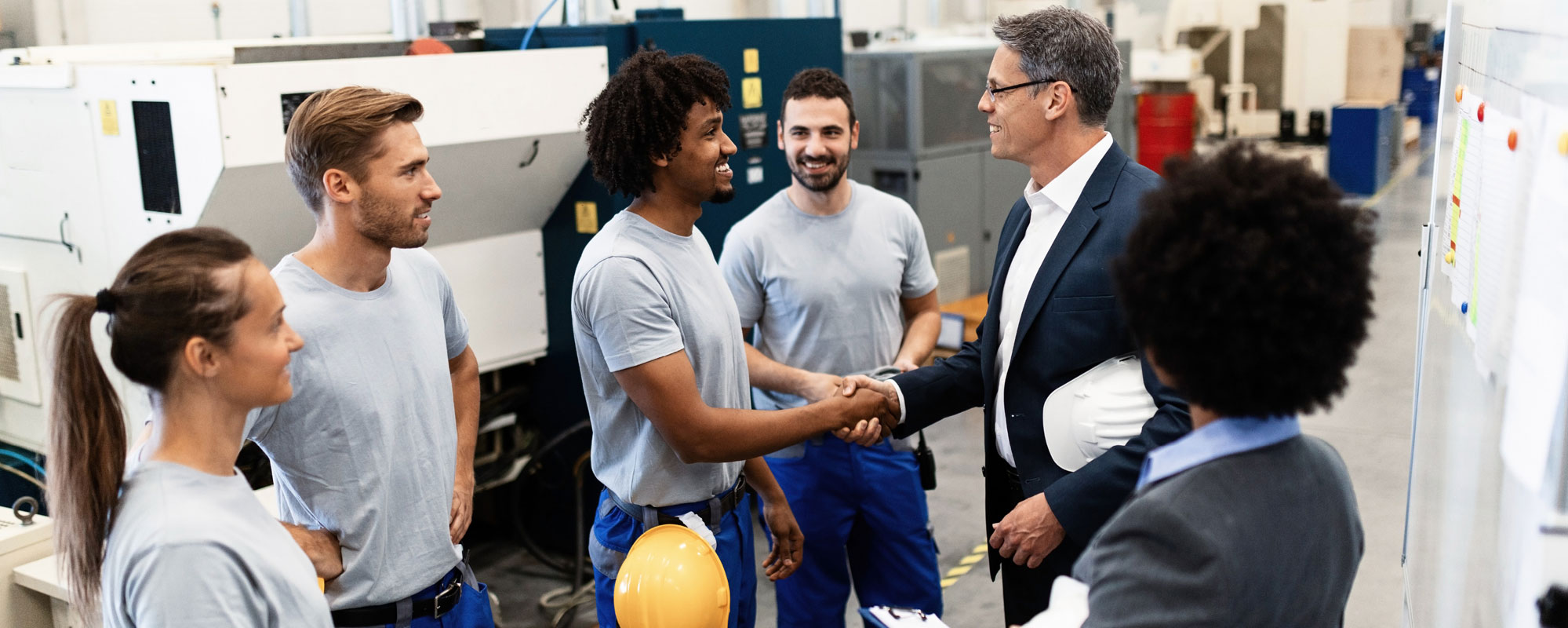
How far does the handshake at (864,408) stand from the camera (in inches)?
92.3

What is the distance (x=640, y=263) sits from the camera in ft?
6.59

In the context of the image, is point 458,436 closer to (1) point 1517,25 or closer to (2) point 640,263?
(2) point 640,263

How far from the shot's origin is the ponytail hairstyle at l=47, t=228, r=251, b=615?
125cm

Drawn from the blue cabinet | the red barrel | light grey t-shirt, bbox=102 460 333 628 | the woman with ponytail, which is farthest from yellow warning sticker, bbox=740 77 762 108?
the blue cabinet

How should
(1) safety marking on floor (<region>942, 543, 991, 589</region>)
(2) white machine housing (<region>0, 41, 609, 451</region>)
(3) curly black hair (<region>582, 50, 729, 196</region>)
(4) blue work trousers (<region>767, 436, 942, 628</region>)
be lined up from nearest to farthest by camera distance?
(3) curly black hair (<region>582, 50, 729, 196</region>), (2) white machine housing (<region>0, 41, 609, 451</region>), (4) blue work trousers (<region>767, 436, 942, 628</region>), (1) safety marking on floor (<region>942, 543, 991, 589</region>)

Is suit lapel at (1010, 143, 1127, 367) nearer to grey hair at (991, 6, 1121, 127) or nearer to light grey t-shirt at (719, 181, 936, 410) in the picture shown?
grey hair at (991, 6, 1121, 127)

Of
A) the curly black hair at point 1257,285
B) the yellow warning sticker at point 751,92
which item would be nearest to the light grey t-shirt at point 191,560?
the curly black hair at point 1257,285

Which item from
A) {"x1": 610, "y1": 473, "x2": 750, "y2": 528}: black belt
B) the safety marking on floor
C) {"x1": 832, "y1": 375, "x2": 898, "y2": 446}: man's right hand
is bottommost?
the safety marking on floor

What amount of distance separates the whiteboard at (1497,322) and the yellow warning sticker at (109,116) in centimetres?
280

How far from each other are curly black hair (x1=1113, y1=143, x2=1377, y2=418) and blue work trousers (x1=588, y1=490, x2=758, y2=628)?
127 centimetres

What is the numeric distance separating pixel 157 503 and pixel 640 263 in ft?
3.14

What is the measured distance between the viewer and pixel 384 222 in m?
1.81

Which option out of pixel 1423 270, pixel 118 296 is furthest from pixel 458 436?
pixel 1423 270

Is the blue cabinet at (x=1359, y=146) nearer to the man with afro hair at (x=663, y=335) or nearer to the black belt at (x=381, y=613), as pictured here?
the man with afro hair at (x=663, y=335)
